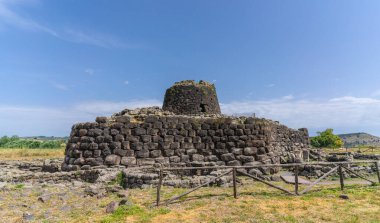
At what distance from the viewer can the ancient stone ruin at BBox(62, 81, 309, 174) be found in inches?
492

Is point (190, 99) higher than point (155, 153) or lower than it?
higher

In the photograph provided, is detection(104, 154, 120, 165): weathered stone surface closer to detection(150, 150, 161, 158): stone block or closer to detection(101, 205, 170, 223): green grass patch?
detection(150, 150, 161, 158): stone block

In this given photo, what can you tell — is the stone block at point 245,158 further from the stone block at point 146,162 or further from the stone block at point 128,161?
the stone block at point 128,161

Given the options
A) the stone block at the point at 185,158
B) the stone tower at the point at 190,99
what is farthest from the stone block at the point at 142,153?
the stone tower at the point at 190,99

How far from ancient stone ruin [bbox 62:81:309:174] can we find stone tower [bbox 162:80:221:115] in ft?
22.7

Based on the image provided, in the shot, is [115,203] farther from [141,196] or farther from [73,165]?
[73,165]

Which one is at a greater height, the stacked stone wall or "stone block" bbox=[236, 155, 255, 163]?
the stacked stone wall

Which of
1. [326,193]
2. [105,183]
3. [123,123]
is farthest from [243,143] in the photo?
[105,183]

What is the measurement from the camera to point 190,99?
20.9 m

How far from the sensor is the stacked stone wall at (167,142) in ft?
41.0

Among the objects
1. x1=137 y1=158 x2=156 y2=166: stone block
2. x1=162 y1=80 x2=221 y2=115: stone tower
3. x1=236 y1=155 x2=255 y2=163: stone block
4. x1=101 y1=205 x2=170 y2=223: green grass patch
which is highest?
x1=162 y1=80 x2=221 y2=115: stone tower

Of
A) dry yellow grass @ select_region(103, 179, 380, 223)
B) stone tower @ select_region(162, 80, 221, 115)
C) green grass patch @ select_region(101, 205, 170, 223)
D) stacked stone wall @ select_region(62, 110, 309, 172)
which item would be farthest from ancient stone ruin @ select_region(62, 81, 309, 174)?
stone tower @ select_region(162, 80, 221, 115)

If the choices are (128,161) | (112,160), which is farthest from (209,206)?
(112,160)

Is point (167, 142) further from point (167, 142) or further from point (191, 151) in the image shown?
point (191, 151)
